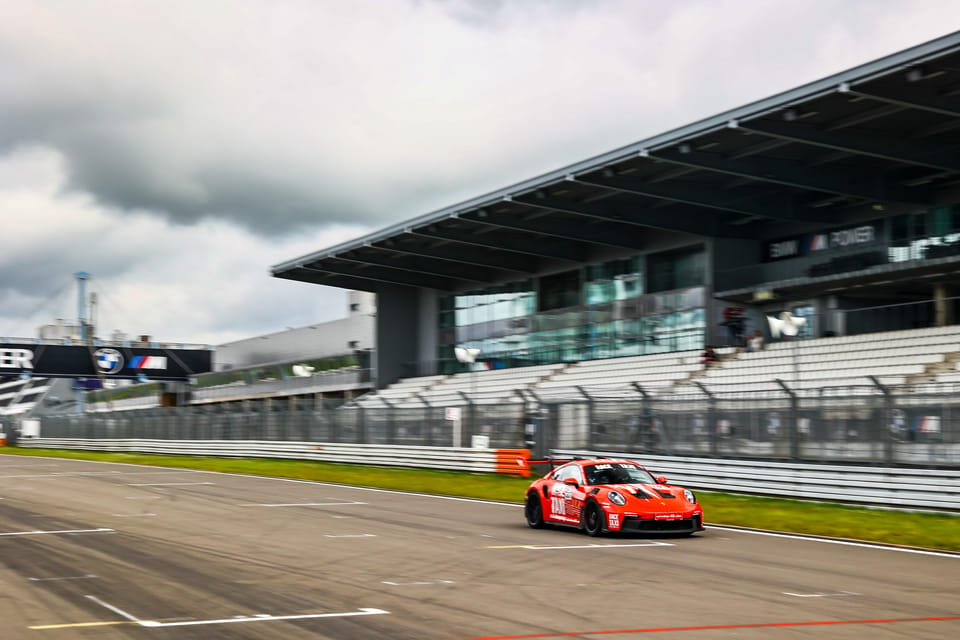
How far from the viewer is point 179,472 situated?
119 ft

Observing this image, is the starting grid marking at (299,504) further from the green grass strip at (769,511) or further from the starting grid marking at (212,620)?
the starting grid marking at (212,620)

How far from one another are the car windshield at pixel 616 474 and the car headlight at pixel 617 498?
1.38 ft

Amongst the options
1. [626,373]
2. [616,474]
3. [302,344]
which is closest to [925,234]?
[626,373]

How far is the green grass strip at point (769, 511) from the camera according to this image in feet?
53.1

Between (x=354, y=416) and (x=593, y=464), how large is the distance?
24846 mm

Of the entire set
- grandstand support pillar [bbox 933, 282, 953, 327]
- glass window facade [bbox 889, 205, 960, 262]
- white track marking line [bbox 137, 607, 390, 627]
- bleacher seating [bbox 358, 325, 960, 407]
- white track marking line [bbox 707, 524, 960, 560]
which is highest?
glass window facade [bbox 889, 205, 960, 262]

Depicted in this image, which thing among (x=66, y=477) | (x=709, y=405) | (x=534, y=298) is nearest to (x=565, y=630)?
(x=709, y=405)

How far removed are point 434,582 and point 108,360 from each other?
68883 millimetres

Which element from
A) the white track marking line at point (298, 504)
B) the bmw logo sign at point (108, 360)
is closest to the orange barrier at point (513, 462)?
the white track marking line at point (298, 504)

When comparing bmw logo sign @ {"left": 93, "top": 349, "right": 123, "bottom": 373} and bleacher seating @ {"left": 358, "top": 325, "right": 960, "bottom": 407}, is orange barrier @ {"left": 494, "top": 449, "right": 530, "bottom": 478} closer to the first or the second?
bleacher seating @ {"left": 358, "top": 325, "right": 960, "bottom": 407}

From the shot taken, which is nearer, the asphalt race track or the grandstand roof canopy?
the asphalt race track

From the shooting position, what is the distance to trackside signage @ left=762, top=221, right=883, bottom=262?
3606 cm

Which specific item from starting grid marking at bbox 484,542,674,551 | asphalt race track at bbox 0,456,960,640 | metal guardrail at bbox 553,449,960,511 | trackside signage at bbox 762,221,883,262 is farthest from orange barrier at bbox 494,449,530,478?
starting grid marking at bbox 484,542,674,551

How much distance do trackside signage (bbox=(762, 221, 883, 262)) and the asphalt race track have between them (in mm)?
21612
